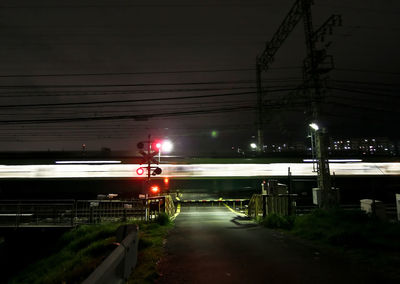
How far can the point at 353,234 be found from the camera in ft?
22.0

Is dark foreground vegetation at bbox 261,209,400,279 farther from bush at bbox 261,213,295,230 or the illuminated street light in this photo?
the illuminated street light

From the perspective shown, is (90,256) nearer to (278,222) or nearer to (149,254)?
(149,254)

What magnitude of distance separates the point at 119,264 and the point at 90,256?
379cm

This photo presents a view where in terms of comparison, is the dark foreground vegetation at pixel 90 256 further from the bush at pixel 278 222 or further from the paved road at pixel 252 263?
the bush at pixel 278 222

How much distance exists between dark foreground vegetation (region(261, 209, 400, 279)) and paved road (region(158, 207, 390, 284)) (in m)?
0.53

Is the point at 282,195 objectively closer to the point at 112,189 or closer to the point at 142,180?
the point at 142,180

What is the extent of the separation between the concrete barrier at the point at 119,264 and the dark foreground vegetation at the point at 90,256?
0.97 feet

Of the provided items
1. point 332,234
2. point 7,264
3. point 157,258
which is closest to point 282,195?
point 332,234

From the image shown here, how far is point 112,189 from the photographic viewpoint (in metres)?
19.2

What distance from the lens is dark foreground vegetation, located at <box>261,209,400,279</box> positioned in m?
5.38

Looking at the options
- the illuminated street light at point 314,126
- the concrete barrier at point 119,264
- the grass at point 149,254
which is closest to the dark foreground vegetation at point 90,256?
the grass at point 149,254

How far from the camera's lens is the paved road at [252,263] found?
4445 mm

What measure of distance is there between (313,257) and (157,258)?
11.8 feet

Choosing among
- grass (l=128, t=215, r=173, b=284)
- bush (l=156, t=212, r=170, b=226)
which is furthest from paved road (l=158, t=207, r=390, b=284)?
bush (l=156, t=212, r=170, b=226)
